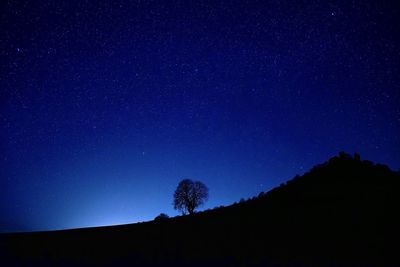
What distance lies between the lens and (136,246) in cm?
911

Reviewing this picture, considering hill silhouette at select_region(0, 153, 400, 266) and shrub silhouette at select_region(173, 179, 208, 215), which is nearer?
hill silhouette at select_region(0, 153, 400, 266)

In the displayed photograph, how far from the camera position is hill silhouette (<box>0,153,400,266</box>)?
8.12 metres

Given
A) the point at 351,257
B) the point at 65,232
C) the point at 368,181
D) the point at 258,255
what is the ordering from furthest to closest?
the point at 368,181
the point at 65,232
the point at 258,255
the point at 351,257

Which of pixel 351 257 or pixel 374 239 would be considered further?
pixel 374 239

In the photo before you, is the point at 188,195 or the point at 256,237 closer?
the point at 256,237

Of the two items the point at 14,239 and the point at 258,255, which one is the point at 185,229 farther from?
the point at 14,239

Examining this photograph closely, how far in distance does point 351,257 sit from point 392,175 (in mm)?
6731

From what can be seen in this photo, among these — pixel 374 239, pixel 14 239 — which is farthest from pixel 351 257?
pixel 14 239

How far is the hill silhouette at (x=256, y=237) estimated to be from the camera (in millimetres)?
8125

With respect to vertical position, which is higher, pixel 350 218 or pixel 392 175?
pixel 392 175

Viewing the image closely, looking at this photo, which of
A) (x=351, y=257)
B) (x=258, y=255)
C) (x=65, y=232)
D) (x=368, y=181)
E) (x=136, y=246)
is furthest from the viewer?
(x=368, y=181)

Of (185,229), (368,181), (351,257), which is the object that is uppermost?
(368,181)

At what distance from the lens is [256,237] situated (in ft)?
31.2

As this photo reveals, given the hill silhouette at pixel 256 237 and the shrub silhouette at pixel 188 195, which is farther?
the shrub silhouette at pixel 188 195
